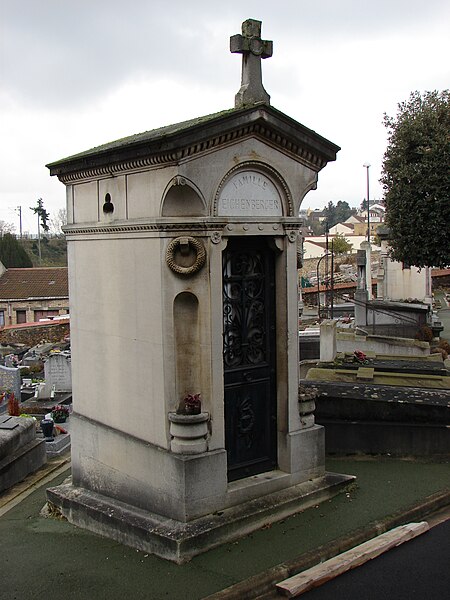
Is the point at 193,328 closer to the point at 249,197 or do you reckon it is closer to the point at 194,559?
the point at 249,197

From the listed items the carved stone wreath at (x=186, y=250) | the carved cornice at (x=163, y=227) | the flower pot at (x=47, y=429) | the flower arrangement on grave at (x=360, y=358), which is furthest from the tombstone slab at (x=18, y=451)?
the flower arrangement on grave at (x=360, y=358)

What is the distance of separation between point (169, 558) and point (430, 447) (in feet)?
13.3

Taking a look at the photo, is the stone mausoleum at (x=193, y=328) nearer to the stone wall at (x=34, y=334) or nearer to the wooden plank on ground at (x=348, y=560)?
the wooden plank on ground at (x=348, y=560)

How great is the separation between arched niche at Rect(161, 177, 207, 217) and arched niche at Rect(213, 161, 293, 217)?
0.60 ft

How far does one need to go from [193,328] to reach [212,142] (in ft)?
5.96

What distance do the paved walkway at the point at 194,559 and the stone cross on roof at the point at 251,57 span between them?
4.37 metres

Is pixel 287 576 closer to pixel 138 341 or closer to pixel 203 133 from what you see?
pixel 138 341

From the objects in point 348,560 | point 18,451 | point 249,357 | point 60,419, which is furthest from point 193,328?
point 60,419

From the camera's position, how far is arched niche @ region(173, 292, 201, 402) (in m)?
6.52

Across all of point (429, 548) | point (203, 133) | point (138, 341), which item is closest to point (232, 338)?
point (138, 341)

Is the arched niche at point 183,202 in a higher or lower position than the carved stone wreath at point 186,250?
higher

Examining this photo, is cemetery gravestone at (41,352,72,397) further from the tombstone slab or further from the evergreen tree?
the evergreen tree

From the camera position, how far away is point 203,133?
6.12 metres

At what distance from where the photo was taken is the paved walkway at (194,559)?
5688mm
